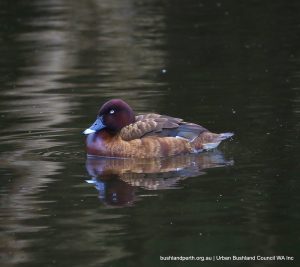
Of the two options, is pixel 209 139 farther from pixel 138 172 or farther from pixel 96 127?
pixel 96 127

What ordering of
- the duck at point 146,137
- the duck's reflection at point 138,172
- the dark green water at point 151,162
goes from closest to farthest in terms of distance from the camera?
the dark green water at point 151,162, the duck's reflection at point 138,172, the duck at point 146,137

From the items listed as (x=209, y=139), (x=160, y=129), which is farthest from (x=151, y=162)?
(x=209, y=139)

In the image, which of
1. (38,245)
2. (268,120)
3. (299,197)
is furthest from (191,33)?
(38,245)

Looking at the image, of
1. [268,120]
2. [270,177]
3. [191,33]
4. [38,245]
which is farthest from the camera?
[191,33]

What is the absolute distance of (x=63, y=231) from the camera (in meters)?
8.20

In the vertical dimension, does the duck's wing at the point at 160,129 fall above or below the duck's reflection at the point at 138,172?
above

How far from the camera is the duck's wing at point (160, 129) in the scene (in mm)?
10938

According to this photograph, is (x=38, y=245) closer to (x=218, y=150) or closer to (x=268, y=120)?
(x=218, y=150)

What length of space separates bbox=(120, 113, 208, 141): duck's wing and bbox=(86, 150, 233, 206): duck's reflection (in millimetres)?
258

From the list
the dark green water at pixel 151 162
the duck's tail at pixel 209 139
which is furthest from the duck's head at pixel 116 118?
the duck's tail at pixel 209 139

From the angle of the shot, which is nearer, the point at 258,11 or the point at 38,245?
the point at 38,245

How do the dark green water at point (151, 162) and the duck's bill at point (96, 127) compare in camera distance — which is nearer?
the dark green water at point (151, 162)

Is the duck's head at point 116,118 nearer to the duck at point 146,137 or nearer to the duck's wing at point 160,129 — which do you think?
the duck at point 146,137

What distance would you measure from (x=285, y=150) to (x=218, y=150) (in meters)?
0.92
